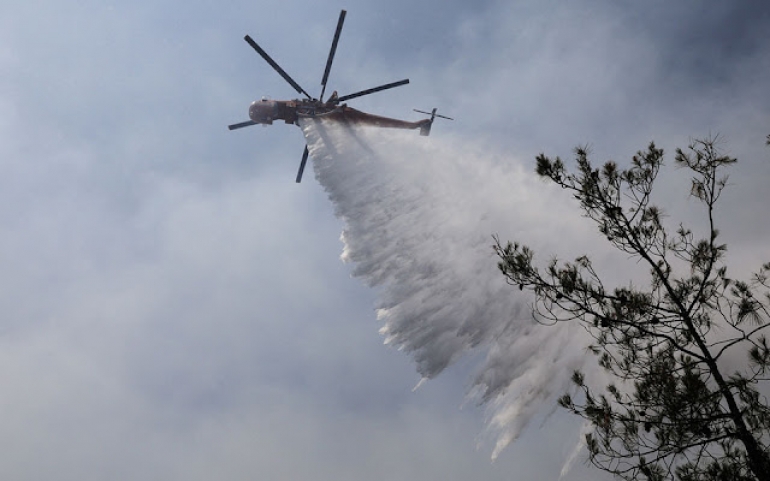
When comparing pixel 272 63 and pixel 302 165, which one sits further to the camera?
pixel 302 165

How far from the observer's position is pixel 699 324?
26.9 feet

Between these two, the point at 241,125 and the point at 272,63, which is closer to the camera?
the point at 272,63

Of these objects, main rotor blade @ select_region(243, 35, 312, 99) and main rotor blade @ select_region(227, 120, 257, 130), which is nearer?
main rotor blade @ select_region(243, 35, 312, 99)

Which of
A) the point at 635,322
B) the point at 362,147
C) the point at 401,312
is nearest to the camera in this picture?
the point at 635,322

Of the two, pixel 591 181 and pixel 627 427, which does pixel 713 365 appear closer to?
pixel 627 427

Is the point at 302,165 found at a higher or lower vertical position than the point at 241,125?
lower

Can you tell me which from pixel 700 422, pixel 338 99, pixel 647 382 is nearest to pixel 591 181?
pixel 647 382

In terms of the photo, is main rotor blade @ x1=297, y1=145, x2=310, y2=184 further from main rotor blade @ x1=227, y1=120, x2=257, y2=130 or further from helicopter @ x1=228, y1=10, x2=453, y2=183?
main rotor blade @ x1=227, y1=120, x2=257, y2=130

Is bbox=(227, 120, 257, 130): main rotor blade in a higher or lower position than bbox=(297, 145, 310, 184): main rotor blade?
higher

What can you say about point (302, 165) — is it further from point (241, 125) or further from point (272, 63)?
point (272, 63)

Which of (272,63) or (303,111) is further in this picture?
(303,111)

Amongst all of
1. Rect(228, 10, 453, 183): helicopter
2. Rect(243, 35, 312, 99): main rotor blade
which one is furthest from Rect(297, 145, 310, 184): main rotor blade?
Rect(243, 35, 312, 99): main rotor blade

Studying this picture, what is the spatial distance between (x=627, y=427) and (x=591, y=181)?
411cm

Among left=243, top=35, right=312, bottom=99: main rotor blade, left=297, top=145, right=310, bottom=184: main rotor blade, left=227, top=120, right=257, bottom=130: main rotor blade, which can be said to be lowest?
left=297, top=145, right=310, bottom=184: main rotor blade
